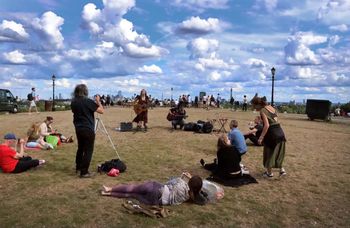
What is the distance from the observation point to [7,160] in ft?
31.5

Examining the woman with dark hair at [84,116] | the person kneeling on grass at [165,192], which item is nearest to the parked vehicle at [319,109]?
the woman with dark hair at [84,116]

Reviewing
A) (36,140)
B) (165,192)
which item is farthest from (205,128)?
(165,192)

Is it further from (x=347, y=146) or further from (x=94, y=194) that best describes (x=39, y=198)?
(x=347, y=146)

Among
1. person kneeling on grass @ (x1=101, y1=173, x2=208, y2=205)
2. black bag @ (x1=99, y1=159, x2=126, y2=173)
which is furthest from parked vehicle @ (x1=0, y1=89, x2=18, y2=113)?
person kneeling on grass @ (x1=101, y1=173, x2=208, y2=205)

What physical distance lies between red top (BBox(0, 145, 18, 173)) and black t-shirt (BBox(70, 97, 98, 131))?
1.92 metres

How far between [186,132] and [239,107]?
33.7 meters

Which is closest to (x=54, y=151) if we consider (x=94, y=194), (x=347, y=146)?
(x=94, y=194)

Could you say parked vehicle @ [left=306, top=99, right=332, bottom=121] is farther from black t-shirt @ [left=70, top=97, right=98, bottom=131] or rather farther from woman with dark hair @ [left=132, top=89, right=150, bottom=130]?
black t-shirt @ [left=70, top=97, right=98, bottom=131]

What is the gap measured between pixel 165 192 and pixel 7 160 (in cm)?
426

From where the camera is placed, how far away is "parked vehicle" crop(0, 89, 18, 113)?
36094mm

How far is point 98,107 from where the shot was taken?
29.9 feet

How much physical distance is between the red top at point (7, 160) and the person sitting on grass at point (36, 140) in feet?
12.4

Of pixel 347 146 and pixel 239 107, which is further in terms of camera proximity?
pixel 239 107

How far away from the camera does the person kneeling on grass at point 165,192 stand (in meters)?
7.28
